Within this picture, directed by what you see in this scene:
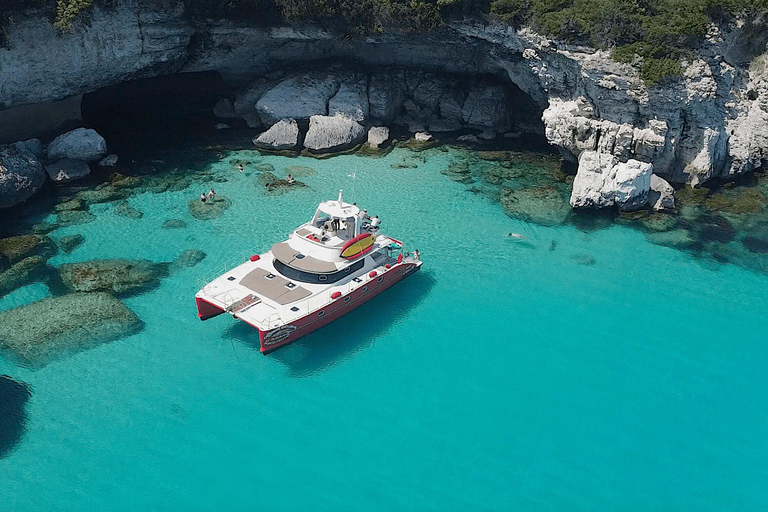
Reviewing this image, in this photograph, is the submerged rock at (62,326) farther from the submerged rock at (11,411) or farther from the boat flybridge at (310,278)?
the boat flybridge at (310,278)

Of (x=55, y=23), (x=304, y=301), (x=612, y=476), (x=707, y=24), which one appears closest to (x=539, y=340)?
(x=612, y=476)

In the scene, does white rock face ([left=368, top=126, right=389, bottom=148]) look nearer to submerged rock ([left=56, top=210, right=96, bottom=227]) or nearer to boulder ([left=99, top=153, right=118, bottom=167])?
boulder ([left=99, top=153, right=118, bottom=167])

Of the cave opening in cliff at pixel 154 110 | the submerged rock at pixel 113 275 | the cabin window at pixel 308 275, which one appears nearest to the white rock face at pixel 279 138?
the cave opening in cliff at pixel 154 110

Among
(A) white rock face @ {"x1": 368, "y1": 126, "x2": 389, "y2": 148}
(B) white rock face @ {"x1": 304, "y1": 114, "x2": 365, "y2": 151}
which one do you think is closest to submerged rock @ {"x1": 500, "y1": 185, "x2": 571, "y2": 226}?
(A) white rock face @ {"x1": 368, "y1": 126, "x2": 389, "y2": 148}

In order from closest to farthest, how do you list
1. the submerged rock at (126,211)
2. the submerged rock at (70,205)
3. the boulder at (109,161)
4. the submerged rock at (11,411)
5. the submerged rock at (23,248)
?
the submerged rock at (11,411)
the submerged rock at (23,248)
the submerged rock at (126,211)
the submerged rock at (70,205)
the boulder at (109,161)

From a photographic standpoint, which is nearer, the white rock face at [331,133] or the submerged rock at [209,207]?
the submerged rock at [209,207]

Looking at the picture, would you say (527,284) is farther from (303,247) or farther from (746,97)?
(746,97)

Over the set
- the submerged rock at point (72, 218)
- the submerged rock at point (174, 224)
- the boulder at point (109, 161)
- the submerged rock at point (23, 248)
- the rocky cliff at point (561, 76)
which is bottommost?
the submerged rock at point (23, 248)

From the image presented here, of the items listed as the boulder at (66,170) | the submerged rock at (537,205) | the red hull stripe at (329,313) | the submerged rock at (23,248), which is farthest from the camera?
the boulder at (66,170)
